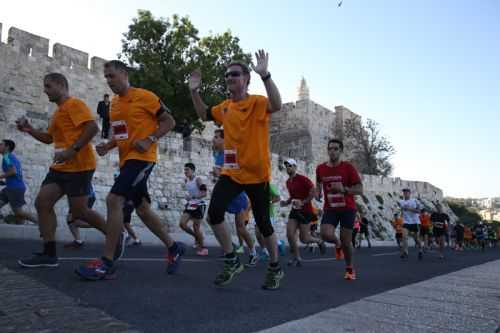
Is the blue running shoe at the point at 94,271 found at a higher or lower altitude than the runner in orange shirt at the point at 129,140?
lower

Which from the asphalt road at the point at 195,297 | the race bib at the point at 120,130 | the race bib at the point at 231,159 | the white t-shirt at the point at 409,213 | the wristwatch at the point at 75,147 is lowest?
the asphalt road at the point at 195,297

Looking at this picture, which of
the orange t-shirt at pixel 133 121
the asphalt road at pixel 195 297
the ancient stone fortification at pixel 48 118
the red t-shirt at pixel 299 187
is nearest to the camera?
the asphalt road at pixel 195 297

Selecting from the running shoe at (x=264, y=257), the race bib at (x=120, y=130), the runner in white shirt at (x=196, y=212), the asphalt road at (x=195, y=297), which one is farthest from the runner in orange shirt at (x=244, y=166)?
the runner in white shirt at (x=196, y=212)

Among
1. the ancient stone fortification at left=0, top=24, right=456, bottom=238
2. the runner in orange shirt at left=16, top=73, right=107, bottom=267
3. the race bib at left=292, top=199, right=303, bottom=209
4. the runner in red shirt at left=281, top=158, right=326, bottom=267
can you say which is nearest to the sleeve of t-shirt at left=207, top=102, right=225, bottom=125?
the runner in orange shirt at left=16, top=73, right=107, bottom=267

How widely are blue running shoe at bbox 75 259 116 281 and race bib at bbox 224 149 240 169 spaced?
1451 millimetres

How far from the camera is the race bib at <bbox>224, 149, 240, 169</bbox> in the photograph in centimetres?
407

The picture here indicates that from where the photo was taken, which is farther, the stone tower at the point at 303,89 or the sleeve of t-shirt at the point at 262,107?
the stone tower at the point at 303,89

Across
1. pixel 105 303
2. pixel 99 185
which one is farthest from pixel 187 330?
pixel 99 185

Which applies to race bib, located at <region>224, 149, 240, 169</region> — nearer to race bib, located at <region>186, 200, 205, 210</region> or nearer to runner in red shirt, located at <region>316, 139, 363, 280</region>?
runner in red shirt, located at <region>316, 139, 363, 280</region>

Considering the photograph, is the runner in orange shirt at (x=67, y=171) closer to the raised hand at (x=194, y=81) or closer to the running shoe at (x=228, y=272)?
the raised hand at (x=194, y=81)

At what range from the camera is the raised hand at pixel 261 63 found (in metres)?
3.78

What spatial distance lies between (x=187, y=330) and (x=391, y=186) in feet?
130

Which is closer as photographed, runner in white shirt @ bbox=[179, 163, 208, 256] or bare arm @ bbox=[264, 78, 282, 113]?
bare arm @ bbox=[264, 78, 282, 113]

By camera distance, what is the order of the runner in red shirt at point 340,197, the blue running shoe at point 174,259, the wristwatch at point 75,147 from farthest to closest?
1. the runner in red shirt at point 340,197
2. the blue running shoe at point 174,259
3. the wristwatch at point 75,147
